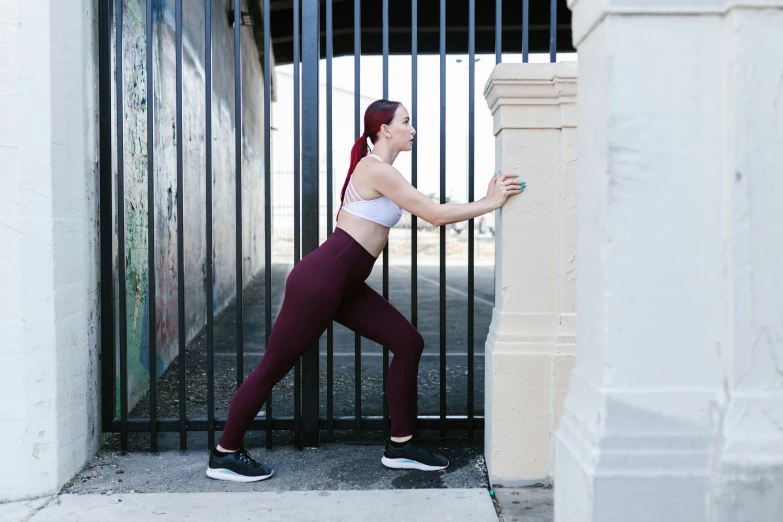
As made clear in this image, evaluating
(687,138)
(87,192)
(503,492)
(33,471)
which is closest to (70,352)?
(33,471)

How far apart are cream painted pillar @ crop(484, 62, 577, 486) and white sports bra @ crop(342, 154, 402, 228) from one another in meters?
0.48

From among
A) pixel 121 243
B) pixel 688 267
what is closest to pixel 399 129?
pixel 121 243

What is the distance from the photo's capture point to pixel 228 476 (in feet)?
9.55

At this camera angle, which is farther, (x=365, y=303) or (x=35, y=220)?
(x=365, y=303)

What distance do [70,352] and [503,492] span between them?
1927mm

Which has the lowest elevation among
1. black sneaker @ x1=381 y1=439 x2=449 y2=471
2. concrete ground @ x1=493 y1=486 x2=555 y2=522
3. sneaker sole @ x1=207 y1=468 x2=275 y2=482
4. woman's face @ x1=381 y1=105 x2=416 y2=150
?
concrete ground @ x1=493 y1=486 x2=555 y2=522

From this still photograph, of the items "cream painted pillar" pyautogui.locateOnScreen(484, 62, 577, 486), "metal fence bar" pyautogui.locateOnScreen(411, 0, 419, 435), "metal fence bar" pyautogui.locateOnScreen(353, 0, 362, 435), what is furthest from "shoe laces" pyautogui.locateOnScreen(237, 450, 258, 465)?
"cream painted pillar" pyautogui.locateOnScreen(484, 62, 577, 486)

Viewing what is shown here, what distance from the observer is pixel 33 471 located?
271 cm

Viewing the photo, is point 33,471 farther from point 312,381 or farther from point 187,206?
point 187,206

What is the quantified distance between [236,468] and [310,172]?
4.65 feet

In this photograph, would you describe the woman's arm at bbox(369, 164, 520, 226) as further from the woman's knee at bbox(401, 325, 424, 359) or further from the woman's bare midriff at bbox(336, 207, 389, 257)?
the woman's knee at bbox(401, 325, 424, 359)

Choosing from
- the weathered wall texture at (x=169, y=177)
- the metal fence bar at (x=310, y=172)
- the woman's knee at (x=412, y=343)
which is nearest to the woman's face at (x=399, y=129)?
the metal fence bar at (x=310, y=172)

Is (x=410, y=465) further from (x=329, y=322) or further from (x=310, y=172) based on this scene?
(x=310, y=172)

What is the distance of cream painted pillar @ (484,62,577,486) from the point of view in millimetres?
2781
